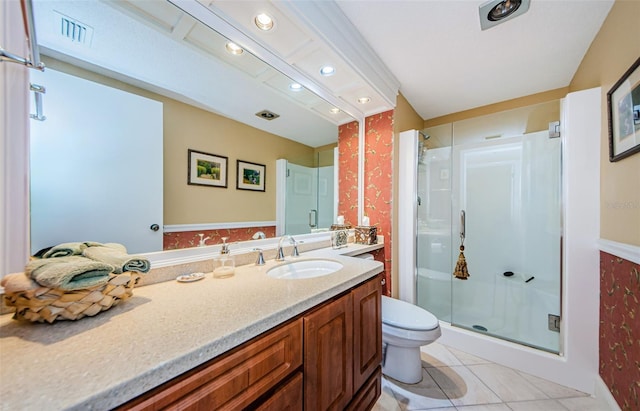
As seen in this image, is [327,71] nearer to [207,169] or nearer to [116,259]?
[207,169]

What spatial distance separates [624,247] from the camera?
1.11m

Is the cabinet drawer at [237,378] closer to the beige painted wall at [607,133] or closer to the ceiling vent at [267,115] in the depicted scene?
the ceiling vent at [267,115]

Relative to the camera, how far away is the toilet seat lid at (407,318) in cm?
139

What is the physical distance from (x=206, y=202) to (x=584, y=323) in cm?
242

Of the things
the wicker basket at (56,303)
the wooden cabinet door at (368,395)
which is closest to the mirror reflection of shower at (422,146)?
the wooden cabinet door at (368,395)

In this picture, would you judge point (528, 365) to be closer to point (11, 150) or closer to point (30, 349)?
point (30, 349)

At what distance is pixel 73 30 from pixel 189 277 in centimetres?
105

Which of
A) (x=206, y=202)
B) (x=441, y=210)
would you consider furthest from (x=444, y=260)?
(x=206, y=202)

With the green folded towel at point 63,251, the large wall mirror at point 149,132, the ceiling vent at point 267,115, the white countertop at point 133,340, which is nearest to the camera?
the white countertop at point 133,340

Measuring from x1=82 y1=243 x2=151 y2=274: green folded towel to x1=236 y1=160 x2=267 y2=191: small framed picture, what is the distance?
643 mm

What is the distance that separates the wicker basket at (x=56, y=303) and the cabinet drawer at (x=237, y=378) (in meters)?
0.36

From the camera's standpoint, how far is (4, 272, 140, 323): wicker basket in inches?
22.7

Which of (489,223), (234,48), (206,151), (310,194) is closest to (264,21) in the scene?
(234,48)

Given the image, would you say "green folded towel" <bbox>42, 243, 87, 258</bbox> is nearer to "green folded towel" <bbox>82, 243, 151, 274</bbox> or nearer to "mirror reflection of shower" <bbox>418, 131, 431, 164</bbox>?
"green folded towel" <bbox>82, 243, 151, 274</bbox>
